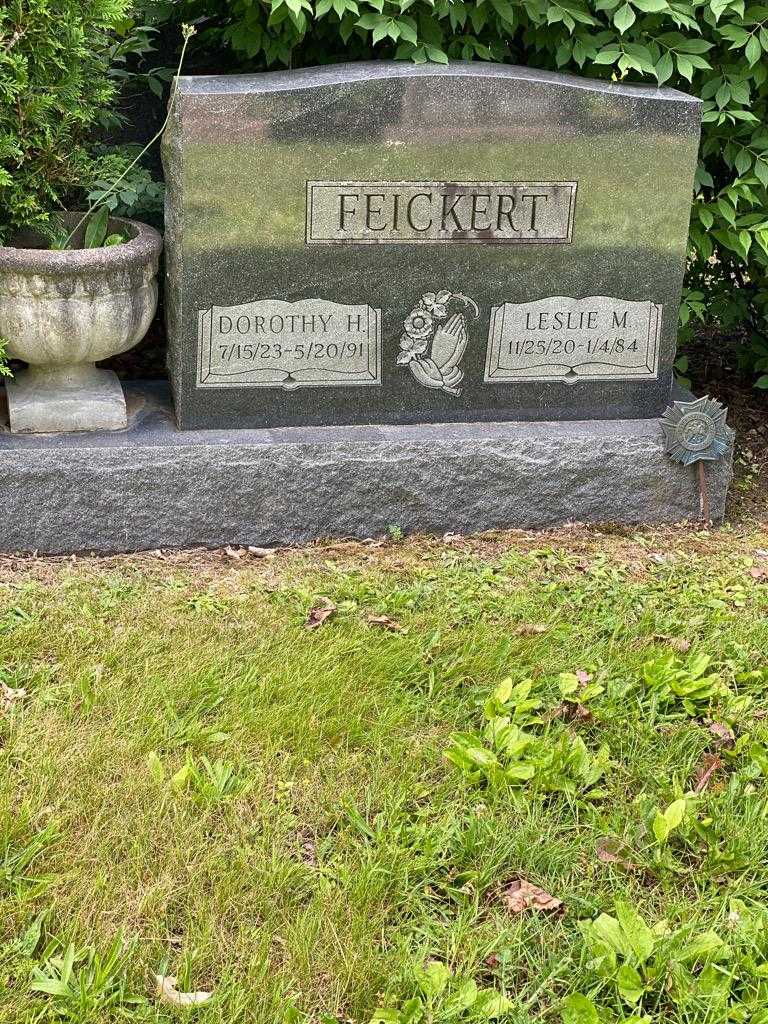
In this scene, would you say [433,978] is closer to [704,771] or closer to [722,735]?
[704,771]

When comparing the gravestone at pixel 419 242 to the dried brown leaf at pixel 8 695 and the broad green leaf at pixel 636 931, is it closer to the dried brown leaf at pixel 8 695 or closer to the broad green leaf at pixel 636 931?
the dried brown leaf at pixel 8 695

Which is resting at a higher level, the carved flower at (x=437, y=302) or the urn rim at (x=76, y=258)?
the urn rim at (x=76, y=258)

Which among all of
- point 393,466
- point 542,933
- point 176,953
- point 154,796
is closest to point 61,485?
point 393,466

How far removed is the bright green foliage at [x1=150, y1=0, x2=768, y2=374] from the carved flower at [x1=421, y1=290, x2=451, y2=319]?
75 centimetres

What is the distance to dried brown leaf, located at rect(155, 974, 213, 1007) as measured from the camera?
7.45 feet

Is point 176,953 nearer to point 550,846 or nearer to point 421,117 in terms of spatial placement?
point 550,846

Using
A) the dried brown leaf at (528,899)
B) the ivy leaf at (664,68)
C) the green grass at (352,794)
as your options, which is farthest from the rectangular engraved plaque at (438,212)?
the dried brown leaf at (528,899)

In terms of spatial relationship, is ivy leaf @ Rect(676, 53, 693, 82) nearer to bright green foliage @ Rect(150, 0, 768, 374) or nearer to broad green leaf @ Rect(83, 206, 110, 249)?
bright green foliage @ Rect(150, 0, 768, 374)

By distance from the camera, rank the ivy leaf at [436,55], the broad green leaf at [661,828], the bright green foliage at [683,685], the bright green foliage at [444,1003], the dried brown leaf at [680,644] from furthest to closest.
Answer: the ivy leaf at [436,55]
the dried brown leaf at [680,644]
the bright green foliage at [683,685]
the broad green leaf at [661,828]
the bright green foliage at [444,1003]

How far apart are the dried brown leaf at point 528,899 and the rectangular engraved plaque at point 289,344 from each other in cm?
204

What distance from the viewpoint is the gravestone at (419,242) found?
3846 mm

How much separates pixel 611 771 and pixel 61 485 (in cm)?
197

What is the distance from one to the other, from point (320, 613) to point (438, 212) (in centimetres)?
141

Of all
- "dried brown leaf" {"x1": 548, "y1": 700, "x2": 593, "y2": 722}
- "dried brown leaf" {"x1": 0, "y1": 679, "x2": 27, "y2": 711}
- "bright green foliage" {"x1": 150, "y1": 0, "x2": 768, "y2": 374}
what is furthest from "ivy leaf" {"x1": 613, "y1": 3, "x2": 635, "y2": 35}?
"dried brown leaf" {"x1": 0, "y1": 679, "x2": 27, "y2": 711}
